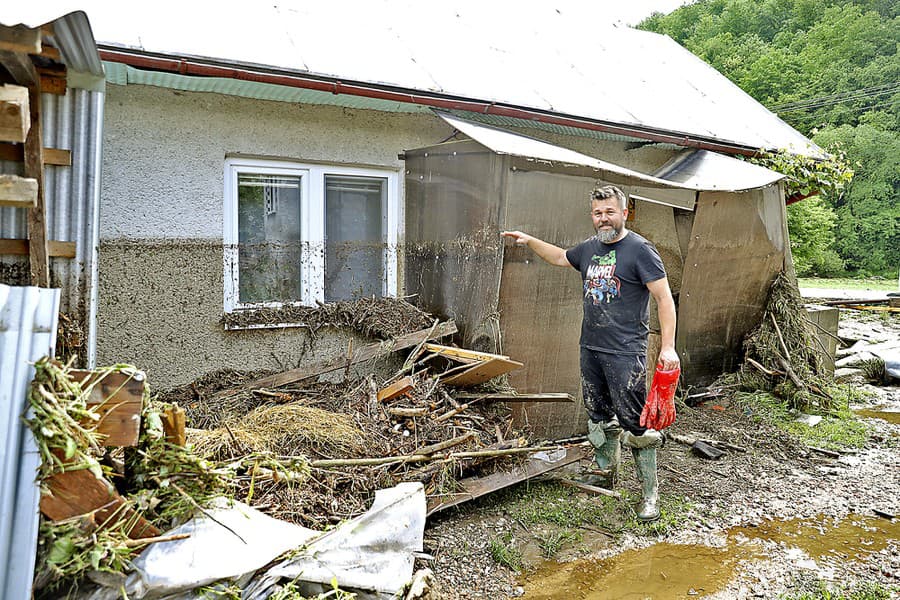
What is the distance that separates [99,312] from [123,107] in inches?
61.0

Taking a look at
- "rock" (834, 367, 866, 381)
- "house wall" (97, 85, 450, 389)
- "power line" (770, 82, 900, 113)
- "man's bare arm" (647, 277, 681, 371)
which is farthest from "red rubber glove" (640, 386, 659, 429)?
"power line" (770, 82, 900, 113)

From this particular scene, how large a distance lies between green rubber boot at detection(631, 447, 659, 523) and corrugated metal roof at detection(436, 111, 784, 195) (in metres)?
2.28

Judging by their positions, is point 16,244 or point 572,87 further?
point 572,87

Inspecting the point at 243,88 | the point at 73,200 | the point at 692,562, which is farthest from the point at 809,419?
the point at 73,200

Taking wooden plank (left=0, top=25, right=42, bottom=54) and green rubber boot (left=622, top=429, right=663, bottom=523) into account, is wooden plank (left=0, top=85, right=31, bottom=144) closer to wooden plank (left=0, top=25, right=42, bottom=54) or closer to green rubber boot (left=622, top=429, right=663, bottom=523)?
wooden plank (left=0, top=25, right=42, bottom=54)

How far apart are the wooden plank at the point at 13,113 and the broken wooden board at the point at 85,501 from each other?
52.7 inches

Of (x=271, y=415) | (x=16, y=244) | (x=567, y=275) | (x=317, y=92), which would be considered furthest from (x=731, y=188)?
(x=16, y=244)

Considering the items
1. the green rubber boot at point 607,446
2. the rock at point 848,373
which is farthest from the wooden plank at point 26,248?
the rock at point 848,373

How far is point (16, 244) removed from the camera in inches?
128

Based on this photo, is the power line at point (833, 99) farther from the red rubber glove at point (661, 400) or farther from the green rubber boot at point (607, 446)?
the red rubber glove at point (661, 400)

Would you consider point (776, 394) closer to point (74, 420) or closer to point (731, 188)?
point (731, 188)

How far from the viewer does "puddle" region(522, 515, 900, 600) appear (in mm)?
3506

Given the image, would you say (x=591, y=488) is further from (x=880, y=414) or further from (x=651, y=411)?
(x=880, y=414)

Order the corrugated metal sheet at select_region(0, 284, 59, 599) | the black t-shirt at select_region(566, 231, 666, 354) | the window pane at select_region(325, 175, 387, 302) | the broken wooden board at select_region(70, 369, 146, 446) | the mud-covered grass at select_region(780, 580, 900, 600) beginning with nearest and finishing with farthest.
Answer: the corrugated metal sheet at select_region(0, 284, 59, 599) < the broken wooden board at select_region(70, 369, 146, 446) < the mud-covered grass at select_region(780, 580, 900, 600) < the black t-shirt at select_region(566, 231, 666, 354) < the window pane at select_region(325, 175, 387, 302)
